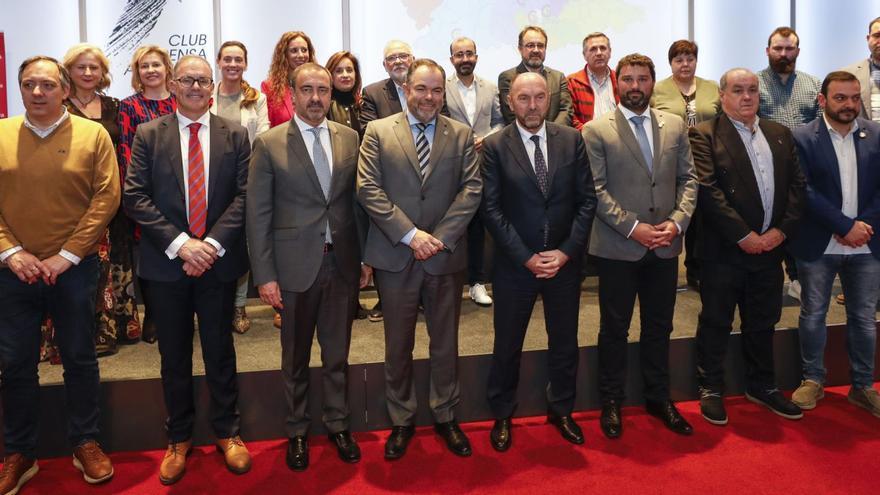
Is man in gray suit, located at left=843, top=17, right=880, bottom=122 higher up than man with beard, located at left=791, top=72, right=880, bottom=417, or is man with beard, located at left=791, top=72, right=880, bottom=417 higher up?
man in gray suit, located at left=843, top=17, right=880, bottom=122

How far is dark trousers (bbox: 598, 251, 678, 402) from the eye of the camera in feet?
10.8

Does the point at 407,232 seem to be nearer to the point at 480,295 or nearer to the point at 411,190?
the point at 411,190

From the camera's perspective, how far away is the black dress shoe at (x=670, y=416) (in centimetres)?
335

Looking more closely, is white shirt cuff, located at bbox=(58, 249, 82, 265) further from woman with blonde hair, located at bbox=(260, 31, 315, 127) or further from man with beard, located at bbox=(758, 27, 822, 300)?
man with beard, located at bbox=(758, 27, 822, 300)

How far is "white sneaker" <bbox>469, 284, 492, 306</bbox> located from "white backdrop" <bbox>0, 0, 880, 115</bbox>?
2.74 meters

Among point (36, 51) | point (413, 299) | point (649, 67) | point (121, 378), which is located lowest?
point (121, 378)

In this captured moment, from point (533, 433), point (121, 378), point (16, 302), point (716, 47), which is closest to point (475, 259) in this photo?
point (533, 433)

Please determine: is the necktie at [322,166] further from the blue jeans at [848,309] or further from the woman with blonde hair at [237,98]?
the blue jeans at [848,309]

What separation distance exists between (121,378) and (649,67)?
9.34 ft

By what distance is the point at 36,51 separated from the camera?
5.99 meters

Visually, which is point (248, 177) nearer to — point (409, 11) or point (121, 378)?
point (121, 378)

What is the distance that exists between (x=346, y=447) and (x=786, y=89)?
3.34 meters

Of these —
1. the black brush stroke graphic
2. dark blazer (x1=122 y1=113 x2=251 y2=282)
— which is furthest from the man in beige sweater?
the black brush stroke graphic

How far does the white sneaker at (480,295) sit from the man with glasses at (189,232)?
1869mm
